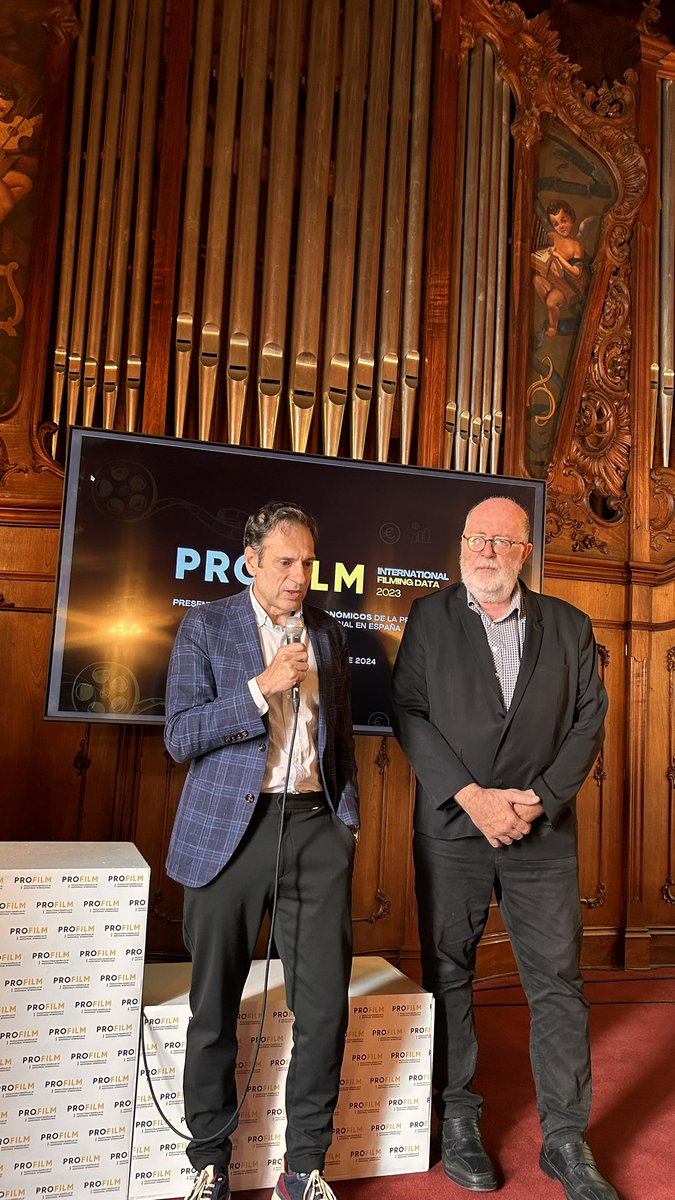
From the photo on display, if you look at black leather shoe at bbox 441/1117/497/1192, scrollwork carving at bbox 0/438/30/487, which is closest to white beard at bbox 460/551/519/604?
black leather shoe at bbox 441/1117/497/1192

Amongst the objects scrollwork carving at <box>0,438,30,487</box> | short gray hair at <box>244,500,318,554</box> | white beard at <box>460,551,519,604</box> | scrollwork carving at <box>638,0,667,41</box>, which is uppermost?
scrollwork carving at <box>638,0,667,41</box>

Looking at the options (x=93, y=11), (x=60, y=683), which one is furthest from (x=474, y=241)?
(x=60, y=683)

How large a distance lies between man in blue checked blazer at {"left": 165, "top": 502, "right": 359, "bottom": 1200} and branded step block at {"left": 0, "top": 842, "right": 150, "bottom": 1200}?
0.20m

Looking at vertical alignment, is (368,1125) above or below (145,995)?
below

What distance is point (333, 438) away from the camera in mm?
3945

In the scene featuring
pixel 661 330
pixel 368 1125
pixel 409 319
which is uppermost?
pixel 661 330

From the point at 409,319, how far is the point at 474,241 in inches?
22.5

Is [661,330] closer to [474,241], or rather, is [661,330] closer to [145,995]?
[474,241]

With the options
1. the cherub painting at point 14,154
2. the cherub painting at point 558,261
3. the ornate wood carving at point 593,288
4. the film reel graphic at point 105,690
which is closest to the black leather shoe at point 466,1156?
the film reel graphic at point 105,690

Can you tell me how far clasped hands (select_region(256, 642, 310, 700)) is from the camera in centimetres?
199

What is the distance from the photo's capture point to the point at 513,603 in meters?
2.53

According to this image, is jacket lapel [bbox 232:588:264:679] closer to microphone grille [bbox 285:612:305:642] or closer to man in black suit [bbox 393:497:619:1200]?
microphone grille [bbox 285:612:305:642]

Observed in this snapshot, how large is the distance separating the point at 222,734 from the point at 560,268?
11.6 ft

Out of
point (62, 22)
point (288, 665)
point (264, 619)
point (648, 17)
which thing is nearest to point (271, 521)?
point (264, 619)
